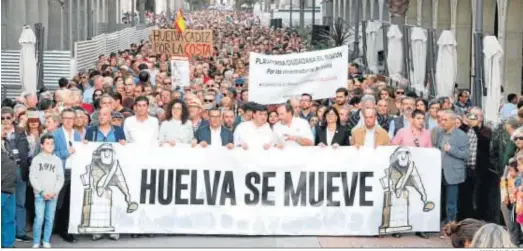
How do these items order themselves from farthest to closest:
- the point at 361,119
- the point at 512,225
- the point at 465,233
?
the point at 361,119
the point at 512,225
the point at 465,233

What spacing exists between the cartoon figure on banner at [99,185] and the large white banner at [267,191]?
11 cm

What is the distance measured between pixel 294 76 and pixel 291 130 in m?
3.63

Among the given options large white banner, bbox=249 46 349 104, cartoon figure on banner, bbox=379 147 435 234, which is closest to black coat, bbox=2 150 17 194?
cartoon figure on banner, bbox=379 147 435 234

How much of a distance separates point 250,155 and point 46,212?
1968 millimetres

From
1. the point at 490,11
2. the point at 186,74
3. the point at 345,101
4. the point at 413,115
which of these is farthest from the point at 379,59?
the point at 413,115

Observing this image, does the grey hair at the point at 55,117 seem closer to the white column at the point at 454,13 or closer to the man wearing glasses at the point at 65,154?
the man wearing glasses at the point at 65,154

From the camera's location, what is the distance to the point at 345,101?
1581 centimetres

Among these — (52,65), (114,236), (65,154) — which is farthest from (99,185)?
(52,65)

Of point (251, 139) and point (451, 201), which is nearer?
point (251, 139)

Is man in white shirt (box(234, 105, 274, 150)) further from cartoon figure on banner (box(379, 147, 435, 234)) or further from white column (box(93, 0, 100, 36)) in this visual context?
white column (box(93, 0, 100, 36))

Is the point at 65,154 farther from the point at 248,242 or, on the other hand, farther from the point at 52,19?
the point at 52,19

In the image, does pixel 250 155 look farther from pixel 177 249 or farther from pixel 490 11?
pixel 490 11

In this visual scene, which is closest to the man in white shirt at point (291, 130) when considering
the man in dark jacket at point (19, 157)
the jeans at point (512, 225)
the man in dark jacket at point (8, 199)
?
the jeans at point (512, 225)

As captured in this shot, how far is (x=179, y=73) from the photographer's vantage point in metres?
20.9
